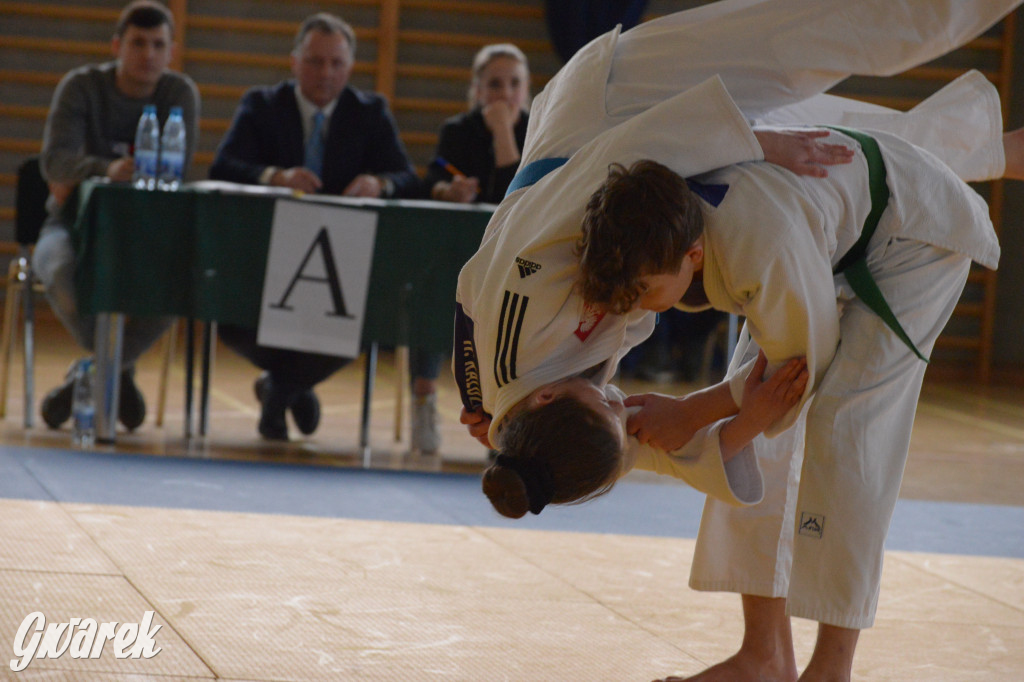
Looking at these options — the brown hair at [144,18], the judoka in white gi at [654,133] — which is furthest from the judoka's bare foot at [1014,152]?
the brown hair at [144,18]

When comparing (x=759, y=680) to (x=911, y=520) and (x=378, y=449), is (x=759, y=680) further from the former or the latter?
(x=378, y=449)

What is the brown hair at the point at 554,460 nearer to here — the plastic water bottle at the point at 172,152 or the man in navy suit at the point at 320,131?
the plastic water bottle at the point at 172,152

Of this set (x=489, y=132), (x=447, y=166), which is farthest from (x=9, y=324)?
(x=489, y=132)

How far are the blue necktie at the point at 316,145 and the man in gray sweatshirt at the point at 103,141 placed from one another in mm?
416

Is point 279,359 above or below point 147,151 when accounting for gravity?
below

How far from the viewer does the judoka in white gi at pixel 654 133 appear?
1457mm

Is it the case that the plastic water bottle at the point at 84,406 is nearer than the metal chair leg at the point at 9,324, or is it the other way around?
the plastic water bottle at the point at 84,406

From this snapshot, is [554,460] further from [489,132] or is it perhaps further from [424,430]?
[489,132]

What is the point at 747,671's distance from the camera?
1.71 meters

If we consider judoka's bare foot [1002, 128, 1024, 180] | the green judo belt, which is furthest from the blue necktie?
the green judo belt

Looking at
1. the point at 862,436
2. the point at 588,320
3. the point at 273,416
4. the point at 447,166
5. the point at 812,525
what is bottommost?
the point at 273,416

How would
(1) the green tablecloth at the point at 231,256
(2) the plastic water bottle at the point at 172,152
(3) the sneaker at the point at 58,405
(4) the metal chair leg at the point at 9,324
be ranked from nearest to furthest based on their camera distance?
(1) the green tablecloth at the point at 231,256 → (2) the plastic water bottle at the point at 172,152 → (3) the sneaker at the point at 58,405 → (4) the metal chair leg at the point at 9,324

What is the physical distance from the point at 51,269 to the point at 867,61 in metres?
2.77

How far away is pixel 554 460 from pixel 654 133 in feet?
1.43
